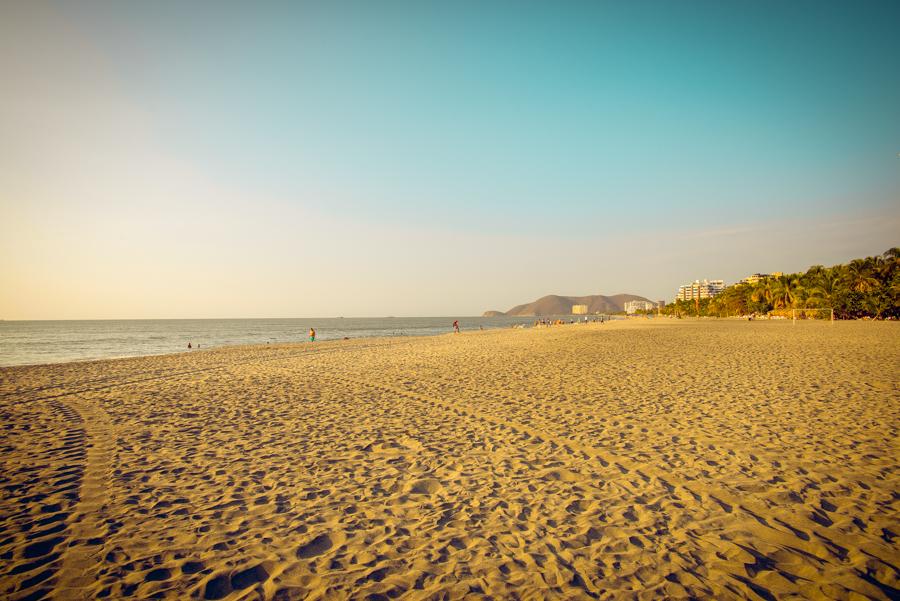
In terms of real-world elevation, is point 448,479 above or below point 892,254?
below

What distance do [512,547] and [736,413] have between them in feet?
24.0

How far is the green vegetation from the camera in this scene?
173ft

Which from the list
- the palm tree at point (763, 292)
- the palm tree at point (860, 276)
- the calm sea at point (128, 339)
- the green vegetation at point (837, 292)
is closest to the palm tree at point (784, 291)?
the green vegetation at point (837, 292)

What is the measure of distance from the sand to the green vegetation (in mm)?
61350

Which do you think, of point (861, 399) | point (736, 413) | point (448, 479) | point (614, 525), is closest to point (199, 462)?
point (448, 479)

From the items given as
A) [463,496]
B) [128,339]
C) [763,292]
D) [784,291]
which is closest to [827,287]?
[784,291]

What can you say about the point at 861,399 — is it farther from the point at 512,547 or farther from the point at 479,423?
the point at 512,547

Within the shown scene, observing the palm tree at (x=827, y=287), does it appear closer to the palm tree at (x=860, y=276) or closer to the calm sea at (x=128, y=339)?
the palm tree at (x=860, y=276)

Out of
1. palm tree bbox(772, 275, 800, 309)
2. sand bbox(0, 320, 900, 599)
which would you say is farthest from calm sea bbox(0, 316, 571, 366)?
palm tree bbox(772, 275, 800, 309)

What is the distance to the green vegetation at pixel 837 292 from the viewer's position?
173 ft

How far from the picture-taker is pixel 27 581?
12.3 ft

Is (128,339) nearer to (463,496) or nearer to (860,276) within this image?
(463,496)

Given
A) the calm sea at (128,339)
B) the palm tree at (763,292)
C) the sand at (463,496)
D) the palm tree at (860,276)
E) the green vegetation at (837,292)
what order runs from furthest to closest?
1. the palm tree at (763,292)
2. the palm tree at (860,276)
3. the green vegetation at (837,292)
4. the calm sea at (128,339)
5. the sand at (463,496)

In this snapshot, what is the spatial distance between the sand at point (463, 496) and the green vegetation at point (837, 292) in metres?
61.3
